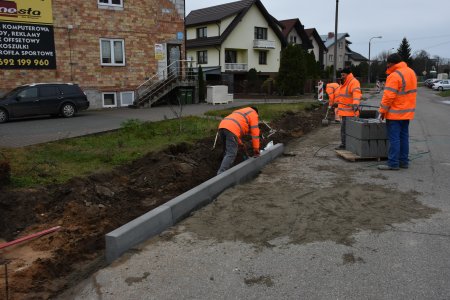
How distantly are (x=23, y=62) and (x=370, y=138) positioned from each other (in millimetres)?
16948

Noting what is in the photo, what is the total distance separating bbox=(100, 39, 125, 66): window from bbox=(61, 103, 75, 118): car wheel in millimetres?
4883

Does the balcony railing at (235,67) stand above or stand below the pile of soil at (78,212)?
above

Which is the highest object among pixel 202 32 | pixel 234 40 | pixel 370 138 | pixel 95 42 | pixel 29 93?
pixel 202 32

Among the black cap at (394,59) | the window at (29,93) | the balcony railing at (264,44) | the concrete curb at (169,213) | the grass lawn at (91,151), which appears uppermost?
the balcony railing at (264,44)

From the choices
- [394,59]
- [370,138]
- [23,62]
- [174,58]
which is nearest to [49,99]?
[23,62]

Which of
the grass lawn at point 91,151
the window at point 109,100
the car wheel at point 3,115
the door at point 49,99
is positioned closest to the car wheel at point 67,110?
the door at point 49,99

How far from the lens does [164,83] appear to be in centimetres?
2478

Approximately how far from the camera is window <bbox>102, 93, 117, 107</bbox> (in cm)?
2296

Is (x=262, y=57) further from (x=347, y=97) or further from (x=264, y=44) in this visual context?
(x=347, y=97)

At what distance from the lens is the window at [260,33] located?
47.8 metres

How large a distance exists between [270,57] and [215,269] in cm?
4727

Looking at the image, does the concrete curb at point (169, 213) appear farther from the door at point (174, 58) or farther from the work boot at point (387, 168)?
the door at point (174, 58)

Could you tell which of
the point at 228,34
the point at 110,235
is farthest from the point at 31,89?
the point at 228,34

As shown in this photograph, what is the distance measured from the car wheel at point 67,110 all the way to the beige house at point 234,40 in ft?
83.2
